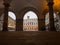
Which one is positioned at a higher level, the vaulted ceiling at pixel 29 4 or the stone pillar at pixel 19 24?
the vaulted ceiling at pixel 29 4

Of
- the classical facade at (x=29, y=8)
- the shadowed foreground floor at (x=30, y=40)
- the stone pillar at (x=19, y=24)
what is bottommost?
the shadowed foreground floor at (x=30, y=40)

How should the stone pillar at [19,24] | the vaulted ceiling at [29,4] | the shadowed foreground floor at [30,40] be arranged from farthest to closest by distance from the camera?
the stone pillar at [19,24]
the vaulted ceiling at [29,4]
the shadowed foreground floor at [30,40]

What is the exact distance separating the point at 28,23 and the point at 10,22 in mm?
8767

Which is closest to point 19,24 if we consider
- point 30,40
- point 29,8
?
point 29,8

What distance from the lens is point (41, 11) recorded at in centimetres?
1856

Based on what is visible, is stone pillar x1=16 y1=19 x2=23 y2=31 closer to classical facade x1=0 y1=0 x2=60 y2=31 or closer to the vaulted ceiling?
classical facade x1=0 y1=0 x2=60 y2=31

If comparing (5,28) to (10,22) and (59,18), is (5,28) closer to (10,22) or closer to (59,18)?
(59,18)

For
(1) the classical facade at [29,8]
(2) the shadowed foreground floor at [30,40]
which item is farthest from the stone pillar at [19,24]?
(2) the shadowed foreground floor at [30,40]

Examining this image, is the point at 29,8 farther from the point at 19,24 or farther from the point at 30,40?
the point at 30,40

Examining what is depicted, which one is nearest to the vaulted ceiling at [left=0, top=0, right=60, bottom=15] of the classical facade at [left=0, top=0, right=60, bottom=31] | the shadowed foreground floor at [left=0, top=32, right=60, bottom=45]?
the classical facade at [left=0, top=0, right=60, bottom=31]

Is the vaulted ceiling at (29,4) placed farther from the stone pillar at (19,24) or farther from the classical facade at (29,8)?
the stone pillar at (19,24)

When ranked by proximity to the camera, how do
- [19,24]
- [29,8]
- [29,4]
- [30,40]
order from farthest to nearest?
[29,8] → [29,4] → [19,24] → [30,40]

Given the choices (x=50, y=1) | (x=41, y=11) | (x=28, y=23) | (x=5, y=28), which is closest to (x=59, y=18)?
(x=41, y=11)

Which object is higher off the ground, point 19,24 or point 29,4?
point 29,4
